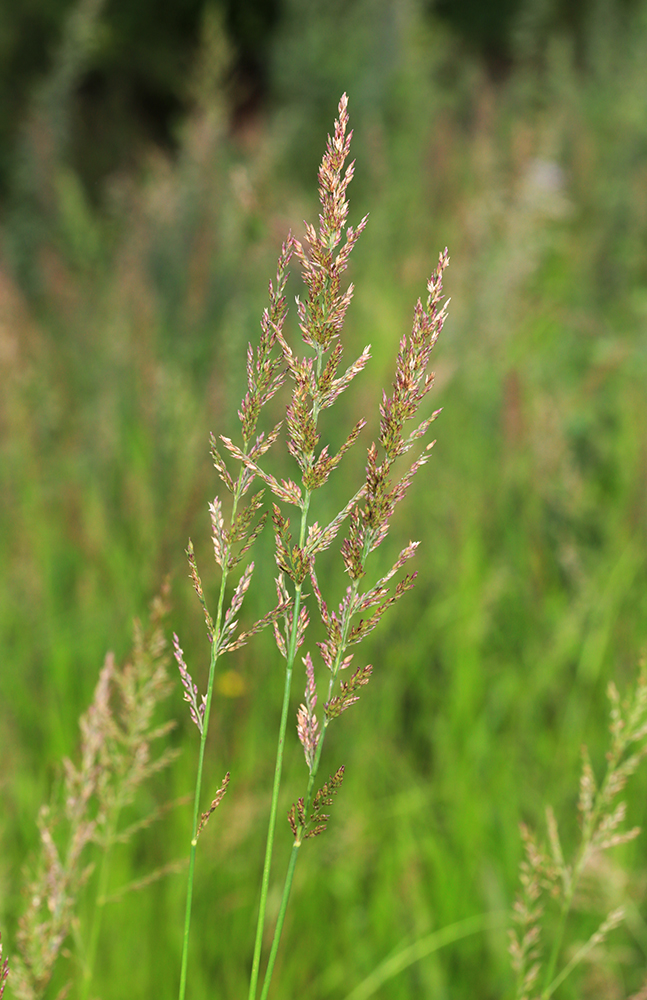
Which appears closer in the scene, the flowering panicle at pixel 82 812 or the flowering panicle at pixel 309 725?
the flowering panicle at pixel 309 725

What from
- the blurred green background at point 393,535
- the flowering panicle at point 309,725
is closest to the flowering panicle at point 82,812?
the flowering panicle at point 309,725

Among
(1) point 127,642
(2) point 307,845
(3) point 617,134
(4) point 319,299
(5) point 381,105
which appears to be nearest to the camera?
(4) point 319,299

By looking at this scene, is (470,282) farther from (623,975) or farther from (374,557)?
(623,975)

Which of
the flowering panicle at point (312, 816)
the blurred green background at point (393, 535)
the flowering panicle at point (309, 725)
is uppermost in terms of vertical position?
the blurred green background at point (393, 535)

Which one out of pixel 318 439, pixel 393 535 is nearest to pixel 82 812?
pixel 318 439

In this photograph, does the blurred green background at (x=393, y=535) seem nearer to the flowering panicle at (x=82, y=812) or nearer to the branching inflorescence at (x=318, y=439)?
the flowering panicle at (x=82, y=812)

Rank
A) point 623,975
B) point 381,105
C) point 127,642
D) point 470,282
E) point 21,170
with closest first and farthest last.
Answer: point 623,975, point 127,642, point 470,282, point 21,170, point 381,105

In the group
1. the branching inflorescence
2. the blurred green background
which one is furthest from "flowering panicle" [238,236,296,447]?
the blurred green background

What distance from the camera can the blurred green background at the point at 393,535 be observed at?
1.59 m

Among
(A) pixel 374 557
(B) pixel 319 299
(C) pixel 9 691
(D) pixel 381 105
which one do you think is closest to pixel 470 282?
(A) pixel 374 557

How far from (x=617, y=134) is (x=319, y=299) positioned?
4.92m

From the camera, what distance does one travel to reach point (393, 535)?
2.38 metres

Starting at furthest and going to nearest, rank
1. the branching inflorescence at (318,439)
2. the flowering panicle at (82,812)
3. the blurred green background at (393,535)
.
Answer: the blurred green background at (393,535) < the flowering panicle at (82,812) < the branching inflorescence at (318,439)

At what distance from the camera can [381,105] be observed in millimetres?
6141
